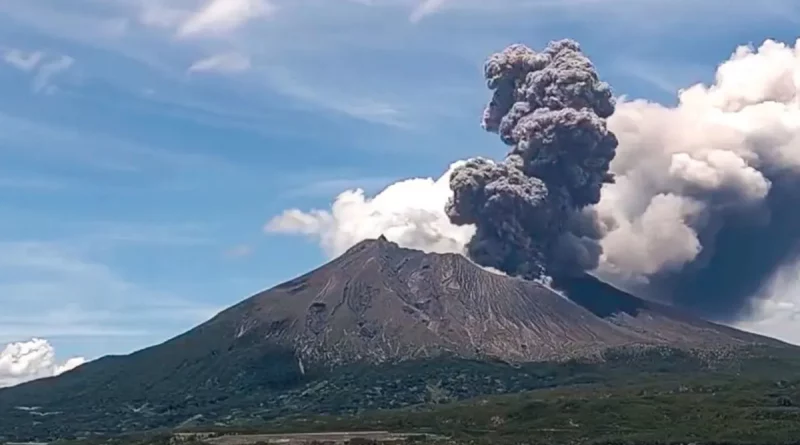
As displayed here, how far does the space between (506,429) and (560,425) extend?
8339 mm

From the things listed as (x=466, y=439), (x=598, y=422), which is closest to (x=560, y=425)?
(x=598, y=422)

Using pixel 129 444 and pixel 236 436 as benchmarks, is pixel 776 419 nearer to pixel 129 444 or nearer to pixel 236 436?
pixel 236 436

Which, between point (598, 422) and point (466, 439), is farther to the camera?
point (598, 422)

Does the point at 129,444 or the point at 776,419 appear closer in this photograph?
the point at 776,419

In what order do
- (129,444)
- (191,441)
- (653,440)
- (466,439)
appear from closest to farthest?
1. (653,440)
2. (466,439)
3. (191,441)
4. (129,444)

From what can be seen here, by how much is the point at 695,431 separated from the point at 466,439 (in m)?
31.4

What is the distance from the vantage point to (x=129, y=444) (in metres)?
199

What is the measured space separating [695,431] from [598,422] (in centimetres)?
2471

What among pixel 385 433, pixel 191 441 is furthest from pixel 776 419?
pixel 191 441

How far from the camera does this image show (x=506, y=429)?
7598 inches

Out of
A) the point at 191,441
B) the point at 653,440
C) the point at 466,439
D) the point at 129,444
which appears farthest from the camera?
the point at 129,444

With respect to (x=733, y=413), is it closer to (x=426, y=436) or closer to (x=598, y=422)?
(x=598, y=422)

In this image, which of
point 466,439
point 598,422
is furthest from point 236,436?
point 598,422

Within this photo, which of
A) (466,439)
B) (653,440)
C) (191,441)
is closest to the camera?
(653,440)
